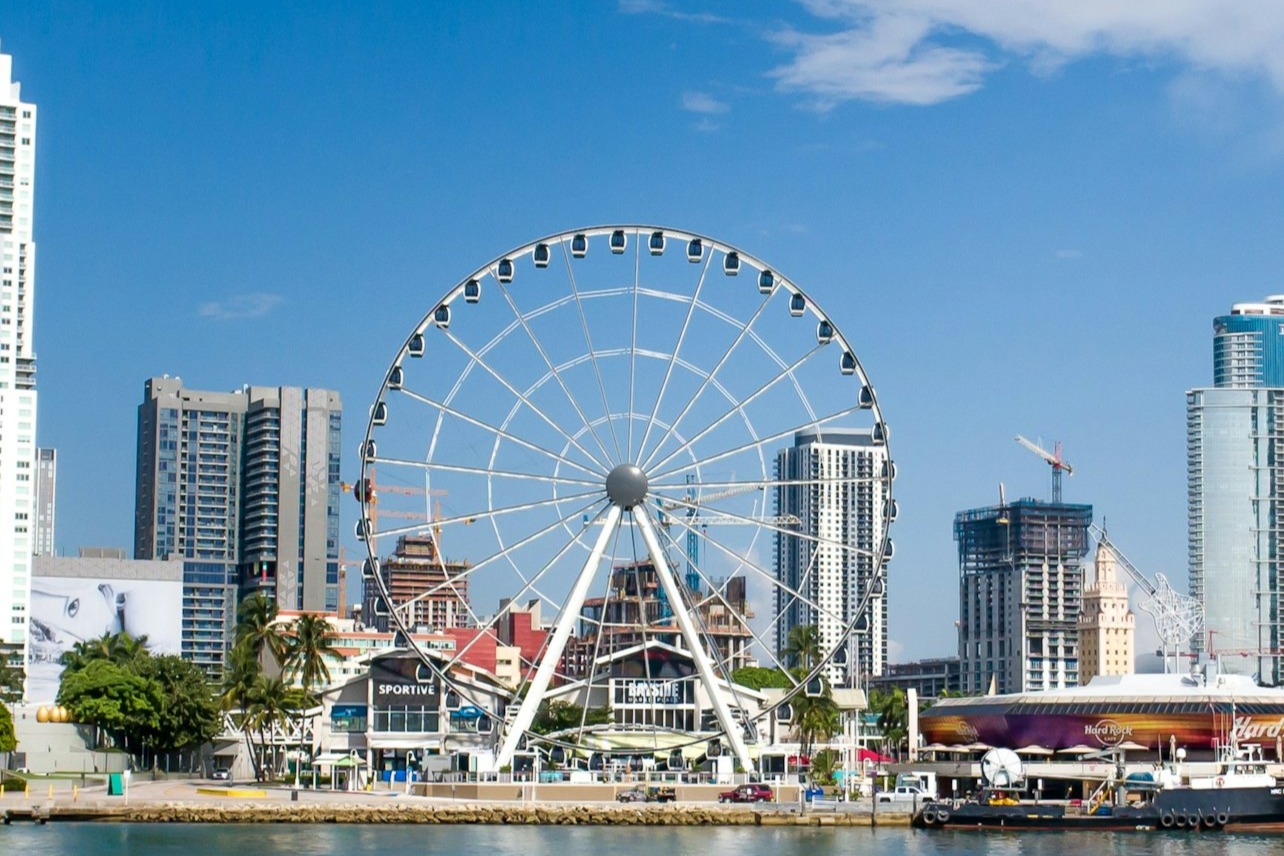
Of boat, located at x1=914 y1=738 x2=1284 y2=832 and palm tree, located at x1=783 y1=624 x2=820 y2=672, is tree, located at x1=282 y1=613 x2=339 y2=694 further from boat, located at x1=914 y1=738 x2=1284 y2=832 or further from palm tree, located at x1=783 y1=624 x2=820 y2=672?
boat, located at x1=914 y1=738 x2=1284 y2=832

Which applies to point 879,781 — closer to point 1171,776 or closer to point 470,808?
point 1171,776

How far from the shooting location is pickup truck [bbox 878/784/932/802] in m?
105

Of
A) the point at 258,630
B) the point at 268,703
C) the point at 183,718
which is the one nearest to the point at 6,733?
the point at 268,703

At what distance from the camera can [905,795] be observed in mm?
109188

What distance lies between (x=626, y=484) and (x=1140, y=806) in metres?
29.7

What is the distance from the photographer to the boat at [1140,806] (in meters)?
100

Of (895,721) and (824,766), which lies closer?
(824,766)

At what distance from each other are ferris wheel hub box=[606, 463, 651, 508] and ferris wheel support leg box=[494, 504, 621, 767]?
1236 mm

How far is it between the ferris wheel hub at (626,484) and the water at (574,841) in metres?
15.3

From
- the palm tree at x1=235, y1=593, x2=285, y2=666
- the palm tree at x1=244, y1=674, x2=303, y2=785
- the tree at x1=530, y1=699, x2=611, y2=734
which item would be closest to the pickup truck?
the palm tree at x1=244, y1=674, x2=303, y2=785

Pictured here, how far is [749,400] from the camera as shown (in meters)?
97.4

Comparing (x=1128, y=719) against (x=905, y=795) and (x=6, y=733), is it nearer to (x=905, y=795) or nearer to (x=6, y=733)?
(x=905, y=795)

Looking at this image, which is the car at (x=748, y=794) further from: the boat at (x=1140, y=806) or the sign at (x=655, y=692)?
the sign at (x=655, y=692)

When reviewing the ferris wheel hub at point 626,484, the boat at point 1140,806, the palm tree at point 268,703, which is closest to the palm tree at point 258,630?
the palm tree at point 268,703
